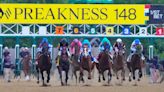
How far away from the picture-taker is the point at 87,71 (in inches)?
924

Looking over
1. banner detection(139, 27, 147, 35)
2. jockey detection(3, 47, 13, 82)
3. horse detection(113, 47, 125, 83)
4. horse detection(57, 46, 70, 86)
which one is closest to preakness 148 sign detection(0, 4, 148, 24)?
banner detection(139, 27, 147, 35)

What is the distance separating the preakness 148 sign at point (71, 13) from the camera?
3061cm

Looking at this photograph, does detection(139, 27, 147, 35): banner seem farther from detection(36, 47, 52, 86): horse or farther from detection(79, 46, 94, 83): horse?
detection(36, 47, 52, 86): horse

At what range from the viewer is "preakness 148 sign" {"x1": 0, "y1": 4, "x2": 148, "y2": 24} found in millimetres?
30609

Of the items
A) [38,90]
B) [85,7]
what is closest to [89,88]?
[38,90]

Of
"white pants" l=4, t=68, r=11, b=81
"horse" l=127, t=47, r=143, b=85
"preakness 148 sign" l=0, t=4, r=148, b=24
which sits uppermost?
"preakness 148 sign" l=0, t=4, r=148, b=24

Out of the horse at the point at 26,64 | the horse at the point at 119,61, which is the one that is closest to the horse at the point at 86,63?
the horse at the point at 119,61

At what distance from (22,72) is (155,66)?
6145 mm

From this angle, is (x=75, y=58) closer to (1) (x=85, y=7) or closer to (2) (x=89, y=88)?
(2) (x=89, y=88)

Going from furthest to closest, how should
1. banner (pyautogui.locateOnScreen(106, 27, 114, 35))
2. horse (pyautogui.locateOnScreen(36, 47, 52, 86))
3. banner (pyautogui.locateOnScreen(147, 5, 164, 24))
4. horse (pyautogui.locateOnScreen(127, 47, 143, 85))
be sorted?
banner (pyautogui.locateOnScreen(106, 27, 114, 35)) < banner (pyautogui.locateOnScreen(147, 5, 164, 24)) < horse (pyautogui.locateOnScreen(127, 47, 143, 85)) < horse (pyautogui.locateOnScreen(36, 47, 52, 86))

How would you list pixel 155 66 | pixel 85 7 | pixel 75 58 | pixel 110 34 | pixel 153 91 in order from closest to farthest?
pixel 153 91 < pixel 75 58 < pixel 155 66 < pixel 85 7 < pixel 110 34

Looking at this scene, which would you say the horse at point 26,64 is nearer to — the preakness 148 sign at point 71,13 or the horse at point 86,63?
the preakness 148 sign at point 71,13

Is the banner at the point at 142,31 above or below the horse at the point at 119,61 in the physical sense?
above

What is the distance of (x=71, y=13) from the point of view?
30.9 metres
